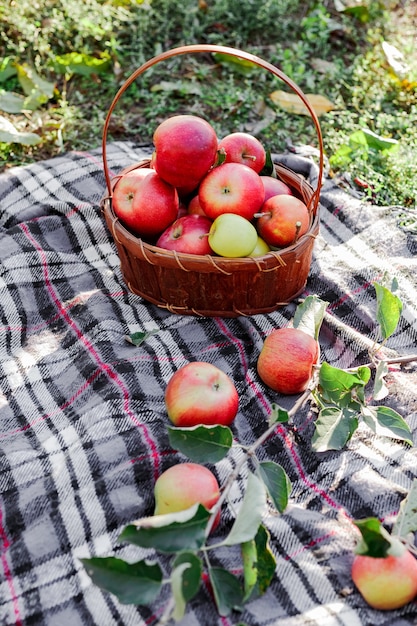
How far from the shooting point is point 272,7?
3.75m

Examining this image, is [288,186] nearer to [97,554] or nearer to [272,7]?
Answer: [97,554]

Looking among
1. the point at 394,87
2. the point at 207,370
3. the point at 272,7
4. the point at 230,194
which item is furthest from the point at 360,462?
the point at 272,7

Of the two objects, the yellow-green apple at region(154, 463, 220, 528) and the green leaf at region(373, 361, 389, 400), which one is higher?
the green leaf at region(373, 361, 389, 400)

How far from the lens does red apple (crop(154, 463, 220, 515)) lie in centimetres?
134

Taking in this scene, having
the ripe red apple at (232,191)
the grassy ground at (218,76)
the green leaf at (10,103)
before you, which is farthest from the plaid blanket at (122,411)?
the green leaf at (10,103)

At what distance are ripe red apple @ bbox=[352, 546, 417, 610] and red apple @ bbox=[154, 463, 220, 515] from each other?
1.07ft

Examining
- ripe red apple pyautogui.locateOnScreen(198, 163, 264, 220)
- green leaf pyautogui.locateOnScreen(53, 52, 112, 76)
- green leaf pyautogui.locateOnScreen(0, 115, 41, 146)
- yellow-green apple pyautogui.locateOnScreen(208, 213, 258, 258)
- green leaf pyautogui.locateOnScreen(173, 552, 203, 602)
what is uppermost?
ripe red apple pyautogui.locateOnScreen(198, 163, 264, 220)

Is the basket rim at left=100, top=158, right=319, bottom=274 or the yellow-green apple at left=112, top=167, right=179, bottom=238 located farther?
the yellow-green apple at left=112, top=167, right=179, bottom=238

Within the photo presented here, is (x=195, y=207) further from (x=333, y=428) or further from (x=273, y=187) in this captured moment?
(x=333, y=428)

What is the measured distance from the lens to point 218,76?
11.5ft

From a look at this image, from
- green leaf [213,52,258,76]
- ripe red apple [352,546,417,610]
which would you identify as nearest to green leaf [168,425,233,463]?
ripe red apple [352,546,417,610]

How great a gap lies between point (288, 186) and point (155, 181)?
0.47m

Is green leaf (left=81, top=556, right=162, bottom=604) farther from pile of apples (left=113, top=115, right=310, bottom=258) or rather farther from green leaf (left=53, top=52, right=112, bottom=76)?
green leaf (left=53, top=52, right=112, bottom=76)

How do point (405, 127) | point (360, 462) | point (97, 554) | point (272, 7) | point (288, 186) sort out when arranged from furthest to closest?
point (272, 7)
point (405, 127)
point (288, 186)
point (360, 462)
point (97, 554)
